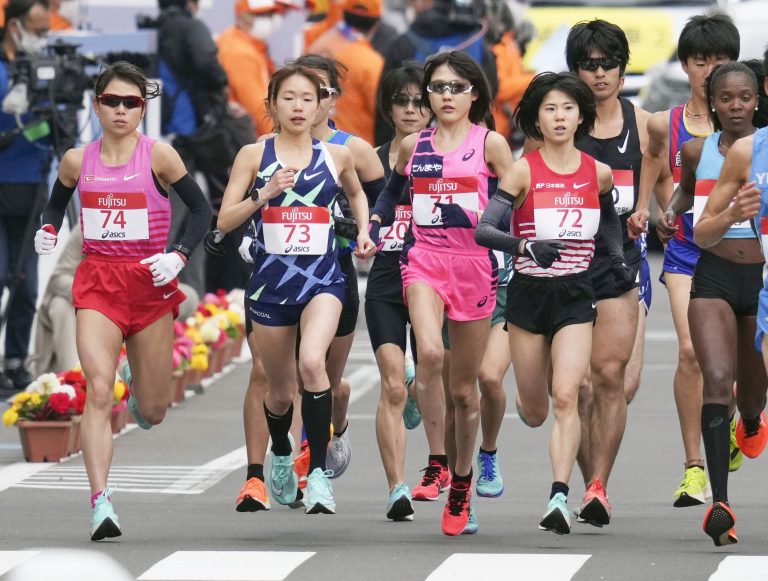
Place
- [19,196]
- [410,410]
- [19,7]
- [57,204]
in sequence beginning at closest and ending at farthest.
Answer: [57,204] < [410,410] < [19,7] < [19,196]

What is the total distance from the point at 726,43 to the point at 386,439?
249 centimetres

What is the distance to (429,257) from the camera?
1035 centimetres

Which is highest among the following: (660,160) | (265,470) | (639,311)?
(660,160)

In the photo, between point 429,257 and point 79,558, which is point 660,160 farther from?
point 79,558

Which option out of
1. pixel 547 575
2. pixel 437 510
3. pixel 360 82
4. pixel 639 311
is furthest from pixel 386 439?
pixel 360 82

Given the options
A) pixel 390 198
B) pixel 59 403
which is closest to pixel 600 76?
pixel 390 198

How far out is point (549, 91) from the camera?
10.1m

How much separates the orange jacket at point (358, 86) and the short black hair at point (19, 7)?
5187 millimetres

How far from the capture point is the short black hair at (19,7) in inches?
598

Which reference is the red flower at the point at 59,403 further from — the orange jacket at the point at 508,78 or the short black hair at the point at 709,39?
the orange jacket at the point at 508,78

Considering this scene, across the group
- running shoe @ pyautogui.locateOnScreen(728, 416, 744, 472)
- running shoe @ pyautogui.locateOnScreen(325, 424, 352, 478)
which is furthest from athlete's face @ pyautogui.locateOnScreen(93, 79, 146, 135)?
running shoe @ pyautogui.locateOnScreen(728, 416, 744, 472)

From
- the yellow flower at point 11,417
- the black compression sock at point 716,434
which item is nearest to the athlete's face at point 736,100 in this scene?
the black compression sock at point 716,434

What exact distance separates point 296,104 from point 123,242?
97 centimetres

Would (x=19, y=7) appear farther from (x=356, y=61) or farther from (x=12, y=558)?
(x=12, y=558)
